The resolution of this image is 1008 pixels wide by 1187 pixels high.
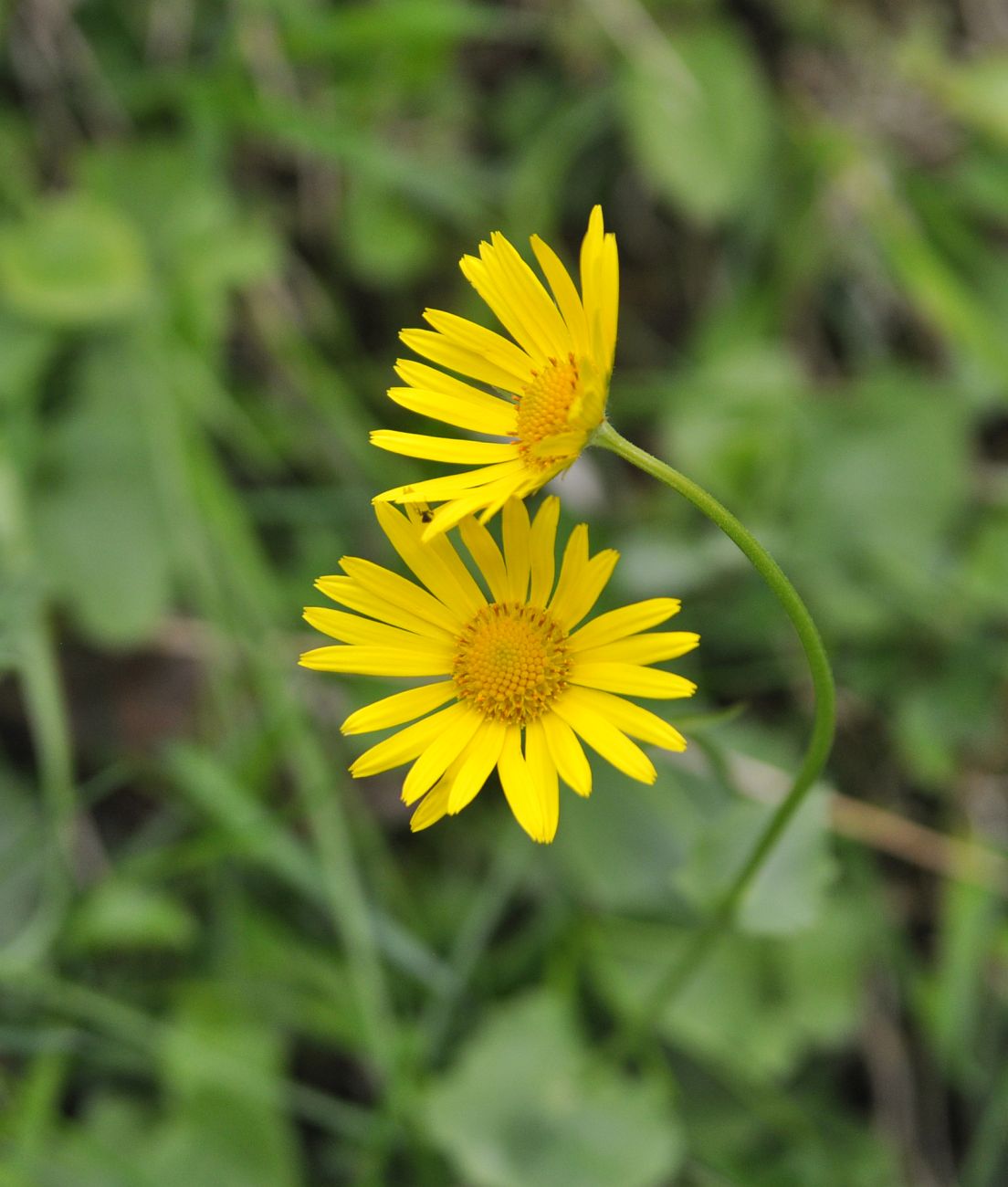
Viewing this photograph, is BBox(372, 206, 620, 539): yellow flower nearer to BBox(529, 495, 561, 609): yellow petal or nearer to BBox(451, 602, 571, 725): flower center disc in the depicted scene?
BBox(529, 495, 561, 609): yellow petal

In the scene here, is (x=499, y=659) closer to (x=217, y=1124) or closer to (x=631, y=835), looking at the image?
(x=631, y=835)

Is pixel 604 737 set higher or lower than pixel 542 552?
lower

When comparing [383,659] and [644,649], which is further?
[383,659]

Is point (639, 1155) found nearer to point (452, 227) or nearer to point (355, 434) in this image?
point (355, 434)

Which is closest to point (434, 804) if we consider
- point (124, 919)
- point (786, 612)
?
point (786, 612)

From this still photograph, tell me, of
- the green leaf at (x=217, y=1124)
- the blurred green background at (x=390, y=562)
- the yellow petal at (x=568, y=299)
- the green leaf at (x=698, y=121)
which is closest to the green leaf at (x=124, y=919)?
the blurred green background at (x=390, y=562)

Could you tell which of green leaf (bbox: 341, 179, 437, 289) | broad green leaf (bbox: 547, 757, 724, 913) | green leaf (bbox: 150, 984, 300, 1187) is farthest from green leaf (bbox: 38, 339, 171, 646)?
broad green leaf (bbox: 547, 757, 724, 913)
